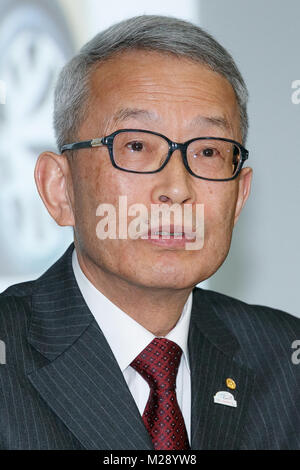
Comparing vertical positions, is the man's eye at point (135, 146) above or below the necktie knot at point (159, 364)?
above

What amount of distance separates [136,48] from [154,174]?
0.36 m

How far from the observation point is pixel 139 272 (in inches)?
75.2

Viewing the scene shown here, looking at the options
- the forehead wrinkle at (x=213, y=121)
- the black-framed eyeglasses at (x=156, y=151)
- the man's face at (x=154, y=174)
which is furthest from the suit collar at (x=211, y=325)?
the forehead wrinkle at (x=213, y=121)

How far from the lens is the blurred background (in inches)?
107

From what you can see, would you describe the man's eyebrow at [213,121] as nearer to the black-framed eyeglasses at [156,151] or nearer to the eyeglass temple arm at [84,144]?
the black-framed eyeglasses at [156,151]

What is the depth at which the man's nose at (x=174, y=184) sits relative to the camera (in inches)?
73.0

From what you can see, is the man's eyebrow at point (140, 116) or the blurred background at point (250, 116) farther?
the blurred background at point (250, 116)

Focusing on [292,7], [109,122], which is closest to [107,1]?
[292,7]

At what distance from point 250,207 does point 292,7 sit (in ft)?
2.63

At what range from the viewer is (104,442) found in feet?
5.98

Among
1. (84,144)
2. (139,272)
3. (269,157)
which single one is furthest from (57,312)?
(269,157)

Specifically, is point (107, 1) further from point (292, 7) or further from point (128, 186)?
point (128, 186)

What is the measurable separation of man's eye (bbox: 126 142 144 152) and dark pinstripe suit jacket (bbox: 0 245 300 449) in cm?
39

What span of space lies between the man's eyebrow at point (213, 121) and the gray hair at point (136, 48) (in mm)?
136
